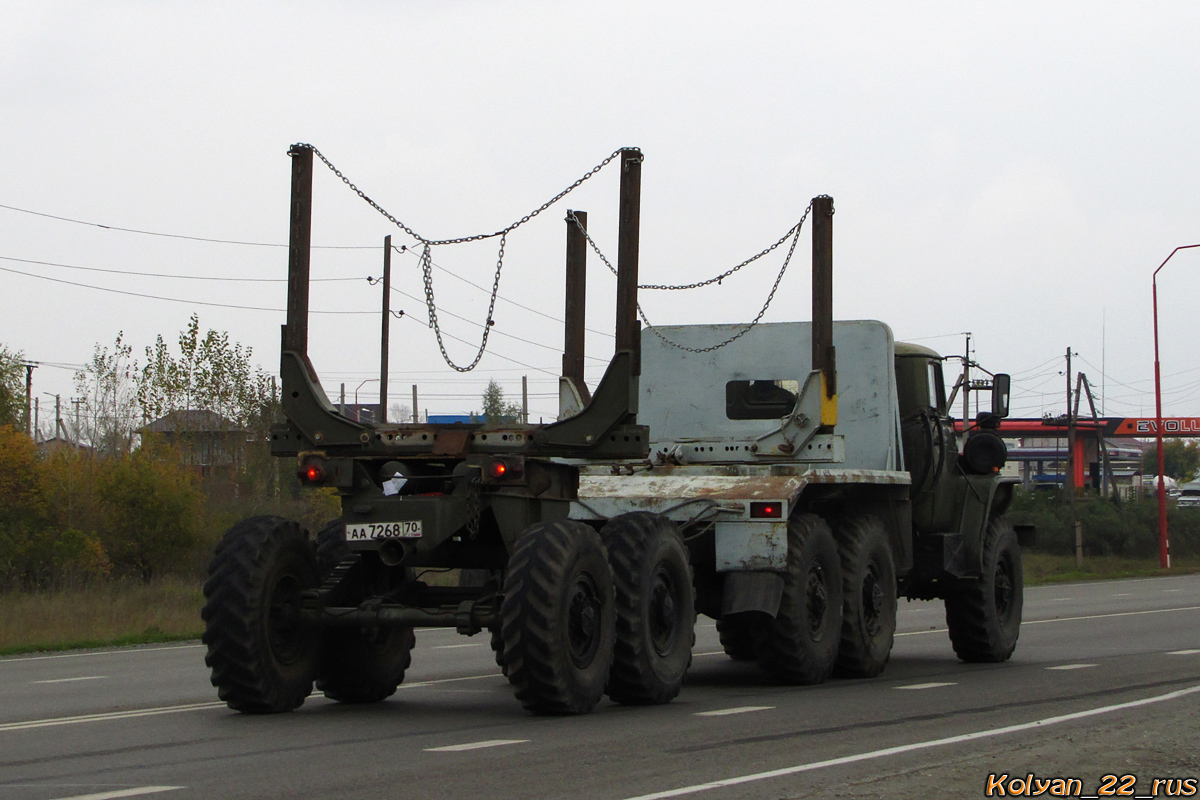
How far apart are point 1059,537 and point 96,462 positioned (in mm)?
30945

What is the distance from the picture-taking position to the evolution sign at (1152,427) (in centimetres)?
10344

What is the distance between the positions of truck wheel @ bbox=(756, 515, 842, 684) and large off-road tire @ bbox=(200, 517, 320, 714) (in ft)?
11.9

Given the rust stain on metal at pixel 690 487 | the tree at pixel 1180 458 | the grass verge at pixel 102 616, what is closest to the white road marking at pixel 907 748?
the rust stain on metal at pixel 690 487

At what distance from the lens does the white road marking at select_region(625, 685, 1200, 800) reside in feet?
24.6

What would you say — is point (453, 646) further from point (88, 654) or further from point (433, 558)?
point (433, 558)

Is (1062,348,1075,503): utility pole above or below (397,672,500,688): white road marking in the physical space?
above

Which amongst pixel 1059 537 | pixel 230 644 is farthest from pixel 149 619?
pixel 1059 537

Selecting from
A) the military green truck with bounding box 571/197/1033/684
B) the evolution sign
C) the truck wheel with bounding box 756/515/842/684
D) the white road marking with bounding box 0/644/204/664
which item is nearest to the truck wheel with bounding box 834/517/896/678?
the military green truck with bounding box 571/197/1033/684

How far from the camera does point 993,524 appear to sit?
1662cm

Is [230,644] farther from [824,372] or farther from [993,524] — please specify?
[993,524]

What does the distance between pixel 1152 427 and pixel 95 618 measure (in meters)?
89.6

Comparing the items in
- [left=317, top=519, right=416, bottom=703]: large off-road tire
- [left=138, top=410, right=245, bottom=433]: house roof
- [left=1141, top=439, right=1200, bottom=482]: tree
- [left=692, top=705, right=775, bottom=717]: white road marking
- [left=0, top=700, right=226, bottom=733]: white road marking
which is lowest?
[left=0, top=700, right=226, bottom=733]: white road marking

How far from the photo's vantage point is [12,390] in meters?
47.8

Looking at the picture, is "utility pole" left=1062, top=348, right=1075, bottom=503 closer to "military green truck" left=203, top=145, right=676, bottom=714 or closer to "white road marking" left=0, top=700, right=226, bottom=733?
"military green truck" left=203, top=145, right=676, bottom=714
